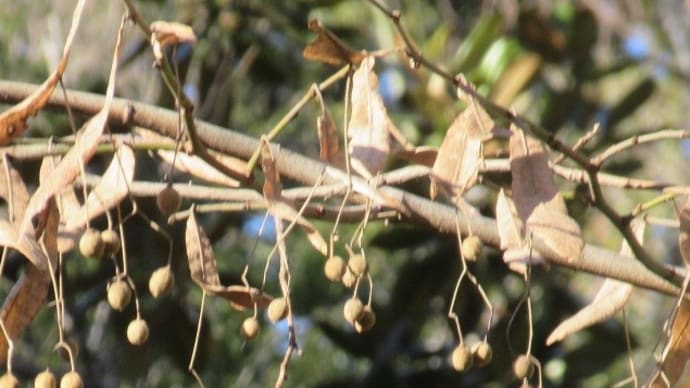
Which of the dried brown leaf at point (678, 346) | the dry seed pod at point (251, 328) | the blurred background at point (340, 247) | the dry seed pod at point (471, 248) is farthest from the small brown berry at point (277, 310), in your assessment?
the blurred background at point (340, 247)

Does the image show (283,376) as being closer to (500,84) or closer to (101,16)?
(500,84)

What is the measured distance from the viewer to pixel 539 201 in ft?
2.81

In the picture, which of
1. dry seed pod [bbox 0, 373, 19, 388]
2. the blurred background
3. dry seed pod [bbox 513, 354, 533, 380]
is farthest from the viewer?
the blurred background

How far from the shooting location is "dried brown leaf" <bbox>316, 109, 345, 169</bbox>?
3.01 feet

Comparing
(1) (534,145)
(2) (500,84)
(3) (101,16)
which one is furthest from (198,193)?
(3) (101,16)

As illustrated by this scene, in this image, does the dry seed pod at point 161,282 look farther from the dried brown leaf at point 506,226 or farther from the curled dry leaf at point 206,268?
the dried brown leaf at point 506,226

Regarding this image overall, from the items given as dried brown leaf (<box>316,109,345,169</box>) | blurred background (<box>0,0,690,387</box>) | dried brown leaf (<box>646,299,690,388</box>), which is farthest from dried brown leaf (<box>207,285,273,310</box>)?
blurred background (<box>0,0,690,387</box>)

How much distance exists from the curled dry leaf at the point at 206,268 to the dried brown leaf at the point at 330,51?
0.41ft

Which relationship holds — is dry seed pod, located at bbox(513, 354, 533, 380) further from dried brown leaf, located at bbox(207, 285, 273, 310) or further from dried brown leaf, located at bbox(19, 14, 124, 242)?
dried brown leaf, located at bbox(19, 14, 124, 242)

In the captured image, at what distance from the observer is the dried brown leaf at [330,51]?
2.78ft

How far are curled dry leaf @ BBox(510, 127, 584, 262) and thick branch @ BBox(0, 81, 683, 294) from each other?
10 millimetres

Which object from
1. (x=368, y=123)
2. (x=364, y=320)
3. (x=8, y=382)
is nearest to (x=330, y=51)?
(x=368, y=123)

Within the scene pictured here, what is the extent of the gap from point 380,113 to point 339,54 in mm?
51

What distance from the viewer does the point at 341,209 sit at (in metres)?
0.86
